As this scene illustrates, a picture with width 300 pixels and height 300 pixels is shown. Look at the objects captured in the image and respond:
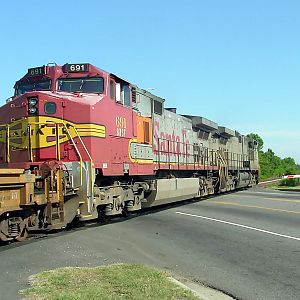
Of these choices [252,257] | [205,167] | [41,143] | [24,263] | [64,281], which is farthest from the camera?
[205,167]

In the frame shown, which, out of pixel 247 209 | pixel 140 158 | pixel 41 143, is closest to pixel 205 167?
pixel 247 209

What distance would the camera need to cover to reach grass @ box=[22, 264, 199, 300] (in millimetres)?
6012

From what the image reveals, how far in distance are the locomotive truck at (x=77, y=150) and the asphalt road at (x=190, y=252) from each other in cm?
69

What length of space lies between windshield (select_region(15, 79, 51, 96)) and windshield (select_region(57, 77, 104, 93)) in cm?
34

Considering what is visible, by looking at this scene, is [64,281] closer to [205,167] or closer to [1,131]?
[1,131]

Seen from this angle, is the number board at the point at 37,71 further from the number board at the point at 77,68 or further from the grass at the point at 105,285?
the grass at the point at 105,285

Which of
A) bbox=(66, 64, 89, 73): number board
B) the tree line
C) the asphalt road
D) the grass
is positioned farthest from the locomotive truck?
the tree line

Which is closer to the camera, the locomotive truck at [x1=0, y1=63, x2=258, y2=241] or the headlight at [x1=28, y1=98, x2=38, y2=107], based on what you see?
the locomotive truck at [x1=0, y1=63, x2=258, y2=241]

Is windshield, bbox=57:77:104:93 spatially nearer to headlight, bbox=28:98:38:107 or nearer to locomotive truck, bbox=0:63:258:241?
locomotive truck, bbox=0:63:258:241

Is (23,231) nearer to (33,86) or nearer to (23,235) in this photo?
(23,235)

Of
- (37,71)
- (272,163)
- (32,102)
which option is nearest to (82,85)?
(37,71)

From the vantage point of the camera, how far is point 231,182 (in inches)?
1222

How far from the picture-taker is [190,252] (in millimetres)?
9914

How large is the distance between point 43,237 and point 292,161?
135400 millimetres
